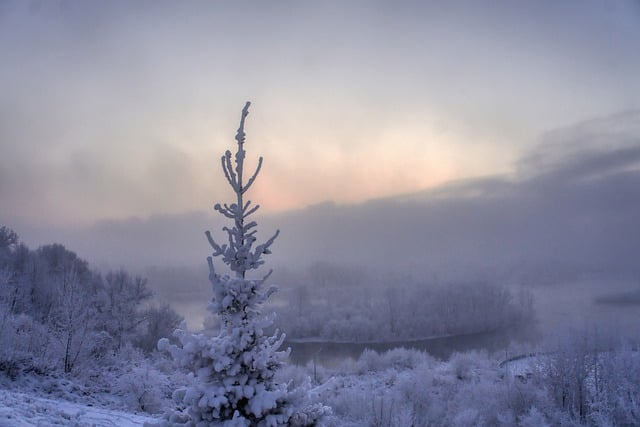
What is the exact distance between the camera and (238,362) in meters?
5.42

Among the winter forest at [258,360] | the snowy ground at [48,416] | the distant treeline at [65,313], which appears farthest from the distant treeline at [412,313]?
the snowy ground at [48,416]

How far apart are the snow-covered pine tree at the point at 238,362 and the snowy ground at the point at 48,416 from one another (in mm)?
4487

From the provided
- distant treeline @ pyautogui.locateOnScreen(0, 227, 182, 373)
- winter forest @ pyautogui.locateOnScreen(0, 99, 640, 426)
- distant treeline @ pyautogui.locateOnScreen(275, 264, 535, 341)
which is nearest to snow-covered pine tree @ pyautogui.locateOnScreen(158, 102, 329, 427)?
winter forest @ pyautogui.locateOnScreen(0, 99, 640, 426)

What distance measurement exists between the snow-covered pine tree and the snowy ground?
449cm

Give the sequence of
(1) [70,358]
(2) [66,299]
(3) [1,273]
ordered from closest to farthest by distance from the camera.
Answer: (1) [70,358] < (2) [66,299] < (3) [1,273]

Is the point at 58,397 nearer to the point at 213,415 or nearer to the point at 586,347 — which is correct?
the point at 213,415

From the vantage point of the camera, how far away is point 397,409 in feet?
85.3

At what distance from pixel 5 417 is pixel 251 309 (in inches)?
319

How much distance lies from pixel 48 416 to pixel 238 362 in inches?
360

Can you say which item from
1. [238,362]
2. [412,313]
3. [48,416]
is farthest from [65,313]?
[412,313]

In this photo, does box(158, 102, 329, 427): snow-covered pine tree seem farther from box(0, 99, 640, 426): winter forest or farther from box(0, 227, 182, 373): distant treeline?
box(0, 227, 182, 373): distant treeline

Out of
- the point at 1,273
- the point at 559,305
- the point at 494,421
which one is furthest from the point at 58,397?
the point at 559,305

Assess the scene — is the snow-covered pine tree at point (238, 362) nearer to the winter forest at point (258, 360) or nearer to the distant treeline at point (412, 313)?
the winter forest at point (258, 360)

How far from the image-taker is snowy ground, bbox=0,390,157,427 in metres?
9.88
